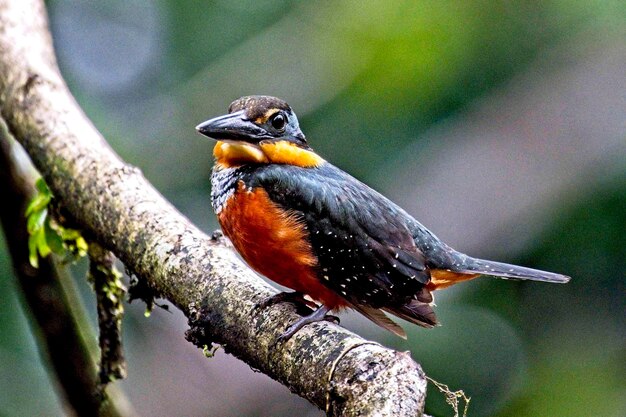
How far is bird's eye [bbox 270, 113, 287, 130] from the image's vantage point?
362cm

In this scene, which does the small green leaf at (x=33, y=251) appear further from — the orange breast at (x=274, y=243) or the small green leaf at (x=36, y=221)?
the orange breast at (x=274, y=243)

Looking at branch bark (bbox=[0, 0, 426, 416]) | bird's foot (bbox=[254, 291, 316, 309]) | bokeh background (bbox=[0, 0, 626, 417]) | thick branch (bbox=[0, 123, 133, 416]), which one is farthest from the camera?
bokeh background (bbox=[0, 0, 626, 417])

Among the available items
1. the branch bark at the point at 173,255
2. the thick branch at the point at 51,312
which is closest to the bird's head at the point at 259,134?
the branch bark at the point at 173,255

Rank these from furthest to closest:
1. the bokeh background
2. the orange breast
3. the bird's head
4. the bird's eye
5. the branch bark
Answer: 1. the bokeh background
2. the bird's eye
3. the bird's head
4. the orange breast
5. the branch bark

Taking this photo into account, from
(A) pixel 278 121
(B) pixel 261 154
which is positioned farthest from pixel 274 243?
(A) pixel 278 121

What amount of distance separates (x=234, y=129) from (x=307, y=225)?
49cm

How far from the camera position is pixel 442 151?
6.91 meters

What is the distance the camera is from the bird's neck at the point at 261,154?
3.54 metres

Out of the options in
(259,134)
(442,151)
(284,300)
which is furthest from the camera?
(442,151)

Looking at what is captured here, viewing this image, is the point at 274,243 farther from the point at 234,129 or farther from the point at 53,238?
the point at 53,238

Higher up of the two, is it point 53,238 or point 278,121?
point 278,121

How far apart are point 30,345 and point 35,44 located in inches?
121

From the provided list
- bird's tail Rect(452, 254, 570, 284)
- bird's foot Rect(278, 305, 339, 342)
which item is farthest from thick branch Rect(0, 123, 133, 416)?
bird's tail Rect(452, 254, 570, 284)

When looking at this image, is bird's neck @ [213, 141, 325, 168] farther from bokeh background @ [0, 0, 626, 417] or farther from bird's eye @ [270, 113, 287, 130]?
bokeh background @ [0, 0, 626, 417]
